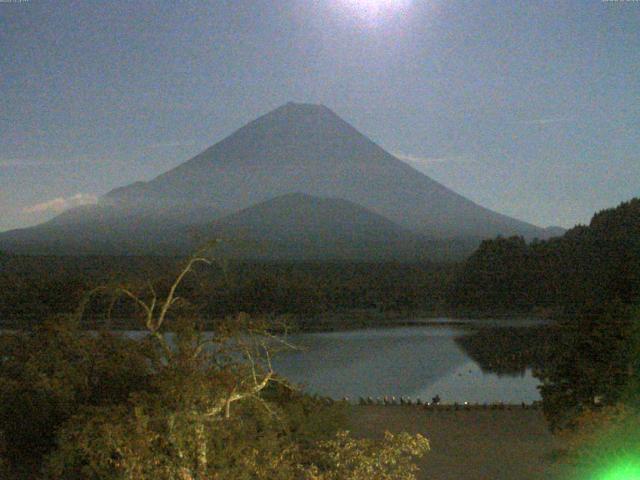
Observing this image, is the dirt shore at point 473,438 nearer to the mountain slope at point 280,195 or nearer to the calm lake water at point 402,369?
the calm lake water at point 402,369

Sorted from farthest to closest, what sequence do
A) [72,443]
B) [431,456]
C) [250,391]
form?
1. [431,456]
2. [72,443]
3. [250,391]

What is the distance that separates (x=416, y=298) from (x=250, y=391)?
95.2ft

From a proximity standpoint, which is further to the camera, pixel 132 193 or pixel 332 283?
pixel 132 193

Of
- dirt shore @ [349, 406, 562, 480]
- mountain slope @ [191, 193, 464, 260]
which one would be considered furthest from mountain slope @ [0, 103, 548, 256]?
dirt shore @ [349, 406, 562, 480]

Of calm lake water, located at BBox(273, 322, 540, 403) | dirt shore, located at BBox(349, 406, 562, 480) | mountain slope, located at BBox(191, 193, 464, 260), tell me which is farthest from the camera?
mountain slope, located at BBox(191, 193, 464, 260)

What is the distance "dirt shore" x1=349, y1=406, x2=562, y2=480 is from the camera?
30.2 feet

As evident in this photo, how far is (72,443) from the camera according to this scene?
23.0ft

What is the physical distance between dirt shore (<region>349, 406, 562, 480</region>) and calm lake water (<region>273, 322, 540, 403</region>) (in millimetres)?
2850

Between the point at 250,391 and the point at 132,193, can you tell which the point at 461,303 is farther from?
the point at 132,193

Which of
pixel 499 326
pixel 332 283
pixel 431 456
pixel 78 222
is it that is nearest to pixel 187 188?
pixel 78 222

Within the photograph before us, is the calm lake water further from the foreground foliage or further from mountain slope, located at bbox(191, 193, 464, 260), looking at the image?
mountain slope, located at bbox(191, 193, 464, 260)

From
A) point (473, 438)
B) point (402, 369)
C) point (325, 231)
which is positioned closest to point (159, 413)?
point (473, 438)

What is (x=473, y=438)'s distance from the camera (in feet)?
35.7

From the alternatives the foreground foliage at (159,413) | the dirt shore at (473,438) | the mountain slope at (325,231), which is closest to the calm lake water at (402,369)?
the dirt shore at (473,438)
